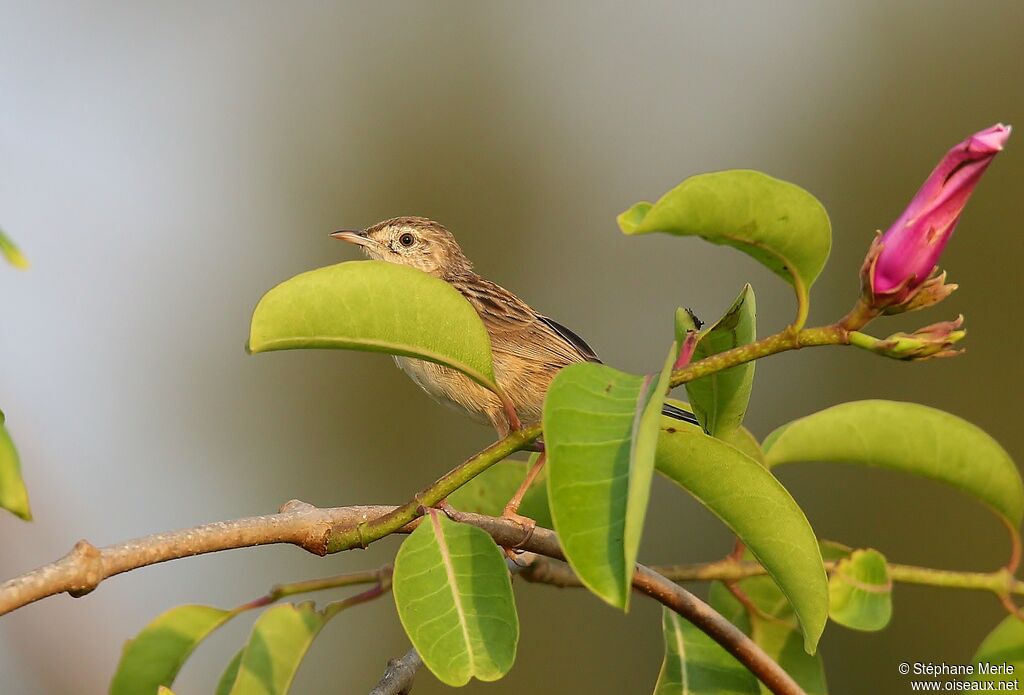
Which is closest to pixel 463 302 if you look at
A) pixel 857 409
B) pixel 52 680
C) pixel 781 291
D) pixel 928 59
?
pixel 857 409

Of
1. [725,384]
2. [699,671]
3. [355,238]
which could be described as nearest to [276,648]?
[699,671]

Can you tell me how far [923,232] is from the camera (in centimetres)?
170

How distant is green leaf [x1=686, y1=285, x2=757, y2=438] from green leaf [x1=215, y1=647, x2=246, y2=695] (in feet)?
4.03

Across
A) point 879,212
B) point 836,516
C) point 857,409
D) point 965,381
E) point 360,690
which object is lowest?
point 360,690

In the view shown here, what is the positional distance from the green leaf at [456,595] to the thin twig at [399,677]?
1.31 feet

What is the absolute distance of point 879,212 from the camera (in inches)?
323

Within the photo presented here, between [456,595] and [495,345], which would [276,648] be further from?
[495,345]

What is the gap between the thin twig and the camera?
88.2 inches

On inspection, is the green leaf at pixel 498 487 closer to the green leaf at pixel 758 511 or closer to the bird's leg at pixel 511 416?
the bird's leg at pixel 511 416

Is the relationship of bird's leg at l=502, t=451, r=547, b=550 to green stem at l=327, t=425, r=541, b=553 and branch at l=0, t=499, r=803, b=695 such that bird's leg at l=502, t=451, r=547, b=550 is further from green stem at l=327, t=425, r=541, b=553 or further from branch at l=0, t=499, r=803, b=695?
green stem at l=327, t=425, r=541, b=553

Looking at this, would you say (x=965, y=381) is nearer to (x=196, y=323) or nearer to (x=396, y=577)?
(x=196, y=323)

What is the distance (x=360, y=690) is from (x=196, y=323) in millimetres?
3005

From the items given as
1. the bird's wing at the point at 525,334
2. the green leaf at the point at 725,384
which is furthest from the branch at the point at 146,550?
the bird's wing at the point at 525,334

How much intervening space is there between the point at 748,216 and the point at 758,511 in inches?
20.1
